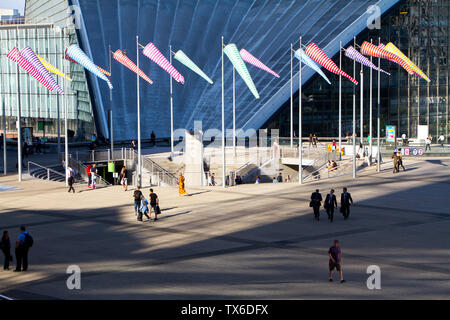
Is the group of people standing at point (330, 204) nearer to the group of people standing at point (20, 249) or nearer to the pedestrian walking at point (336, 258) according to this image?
the pedestrian walking at point (336, 258)

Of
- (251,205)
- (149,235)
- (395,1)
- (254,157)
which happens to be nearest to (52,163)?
(254,157)

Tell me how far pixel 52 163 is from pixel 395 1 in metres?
38.2

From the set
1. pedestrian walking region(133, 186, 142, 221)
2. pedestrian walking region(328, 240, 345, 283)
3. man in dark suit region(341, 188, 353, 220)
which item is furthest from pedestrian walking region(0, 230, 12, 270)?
man in dark suit region(341, 188, 353, 220)

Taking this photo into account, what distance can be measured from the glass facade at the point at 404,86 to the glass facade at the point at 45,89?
2019cm

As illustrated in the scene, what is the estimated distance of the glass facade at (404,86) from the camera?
67.5m

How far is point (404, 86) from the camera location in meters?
69.3

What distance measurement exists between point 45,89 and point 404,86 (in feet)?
123

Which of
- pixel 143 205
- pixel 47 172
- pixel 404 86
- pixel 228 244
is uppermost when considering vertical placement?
pixel 404 86

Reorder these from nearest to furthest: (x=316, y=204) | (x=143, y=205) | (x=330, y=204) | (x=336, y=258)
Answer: (x=336, y=258) → (x=143, y=205) → (x=330, y=204) → (x=316, y=204)

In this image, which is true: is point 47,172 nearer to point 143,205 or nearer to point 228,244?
point 143,205

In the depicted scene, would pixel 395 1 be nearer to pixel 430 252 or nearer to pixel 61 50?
pixel 61 50

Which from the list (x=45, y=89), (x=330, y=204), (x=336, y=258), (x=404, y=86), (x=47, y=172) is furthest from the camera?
(x=45, y=89)

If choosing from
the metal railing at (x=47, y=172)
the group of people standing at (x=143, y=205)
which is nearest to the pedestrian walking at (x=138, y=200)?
the group of people standing at (x=143, y=205)

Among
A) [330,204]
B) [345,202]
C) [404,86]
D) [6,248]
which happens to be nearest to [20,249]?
[6,248]
